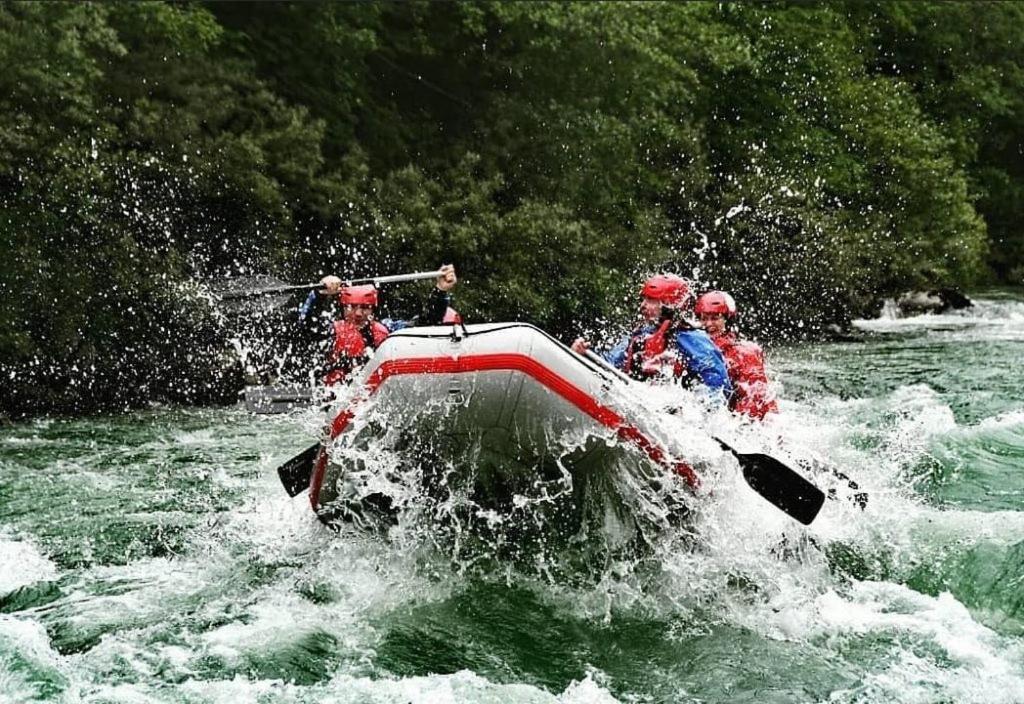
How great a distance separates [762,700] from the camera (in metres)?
4.76

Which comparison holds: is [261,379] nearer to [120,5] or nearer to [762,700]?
[120,5]

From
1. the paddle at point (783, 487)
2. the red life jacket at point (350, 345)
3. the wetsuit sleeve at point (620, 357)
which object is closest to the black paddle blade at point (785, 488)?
the paddle at point (783, 487)

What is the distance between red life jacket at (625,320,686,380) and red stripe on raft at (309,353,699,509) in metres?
0.94

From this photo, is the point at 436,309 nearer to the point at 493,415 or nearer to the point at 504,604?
the point at 493,415

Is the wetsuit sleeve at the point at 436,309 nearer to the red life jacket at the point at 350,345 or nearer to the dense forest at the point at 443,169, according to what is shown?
the red life jacket at the point at 350,345

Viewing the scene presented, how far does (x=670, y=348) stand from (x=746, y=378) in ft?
1.88

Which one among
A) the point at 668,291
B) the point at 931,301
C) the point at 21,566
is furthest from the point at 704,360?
the point at 931,301

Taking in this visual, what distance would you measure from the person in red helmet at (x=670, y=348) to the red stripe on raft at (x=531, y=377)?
830mm

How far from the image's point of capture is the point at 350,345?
7871mm

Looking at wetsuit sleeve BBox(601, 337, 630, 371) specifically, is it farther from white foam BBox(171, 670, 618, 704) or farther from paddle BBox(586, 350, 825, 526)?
white foam BBox(171, 670, 618, 704)

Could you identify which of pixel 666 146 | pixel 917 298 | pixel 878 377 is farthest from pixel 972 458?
pixel 917 298

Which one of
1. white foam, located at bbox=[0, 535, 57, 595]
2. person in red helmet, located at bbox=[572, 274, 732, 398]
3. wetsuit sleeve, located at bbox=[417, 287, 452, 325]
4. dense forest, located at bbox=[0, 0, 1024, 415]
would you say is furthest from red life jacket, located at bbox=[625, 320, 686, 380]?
dense forest, located at bbox=[0, 0, 1024, 415]

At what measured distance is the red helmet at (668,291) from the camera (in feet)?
22.0

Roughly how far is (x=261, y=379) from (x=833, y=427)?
241 inches
